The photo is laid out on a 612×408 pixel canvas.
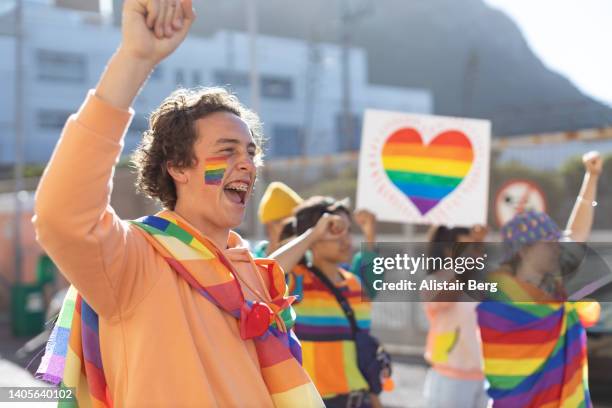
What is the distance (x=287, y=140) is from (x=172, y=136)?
48.4 metres

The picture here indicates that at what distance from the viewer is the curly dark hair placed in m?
2.11

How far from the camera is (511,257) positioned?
3623 mm

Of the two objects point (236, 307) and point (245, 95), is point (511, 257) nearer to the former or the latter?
point (236, 307)

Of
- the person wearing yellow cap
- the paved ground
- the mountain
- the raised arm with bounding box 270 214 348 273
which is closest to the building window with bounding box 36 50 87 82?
the paved ground

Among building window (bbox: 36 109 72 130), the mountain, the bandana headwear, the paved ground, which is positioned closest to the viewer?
the bandana headwear

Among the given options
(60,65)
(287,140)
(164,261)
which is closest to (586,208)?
(164,261)

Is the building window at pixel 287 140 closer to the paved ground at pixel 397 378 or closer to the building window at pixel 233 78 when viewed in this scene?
the building window at pixel 233 78

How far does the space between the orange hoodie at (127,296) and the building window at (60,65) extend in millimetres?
43339

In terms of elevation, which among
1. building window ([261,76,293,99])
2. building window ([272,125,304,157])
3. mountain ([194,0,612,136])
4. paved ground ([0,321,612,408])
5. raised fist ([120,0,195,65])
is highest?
mountain ([194,0,612,136])

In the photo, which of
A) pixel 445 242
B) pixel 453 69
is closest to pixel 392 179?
pixel 445 242

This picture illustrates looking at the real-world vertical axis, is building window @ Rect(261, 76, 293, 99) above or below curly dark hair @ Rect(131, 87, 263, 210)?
above

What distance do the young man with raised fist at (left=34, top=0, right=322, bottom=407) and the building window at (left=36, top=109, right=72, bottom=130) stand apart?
44129 millimetres

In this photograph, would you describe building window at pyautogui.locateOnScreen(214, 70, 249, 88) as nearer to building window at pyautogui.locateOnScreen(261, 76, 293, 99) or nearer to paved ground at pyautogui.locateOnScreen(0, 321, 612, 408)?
building window at pyautogui.locateOnScreen(261, 76, 293, 99)

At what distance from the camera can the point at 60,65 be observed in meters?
43.2
